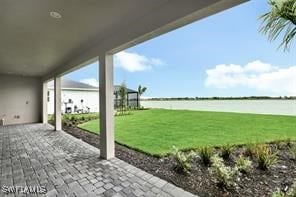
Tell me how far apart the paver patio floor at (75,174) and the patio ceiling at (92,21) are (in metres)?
2.49

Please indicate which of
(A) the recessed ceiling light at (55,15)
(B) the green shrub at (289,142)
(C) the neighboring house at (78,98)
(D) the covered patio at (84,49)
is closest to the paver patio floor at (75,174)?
(D) the covered patio at (84,49)

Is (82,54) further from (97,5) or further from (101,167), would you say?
(101,167)

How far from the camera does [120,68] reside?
19.6 metres

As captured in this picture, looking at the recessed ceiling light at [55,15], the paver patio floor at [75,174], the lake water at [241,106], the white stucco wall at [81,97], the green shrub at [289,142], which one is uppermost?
the recessed ceiling light at [55,15]

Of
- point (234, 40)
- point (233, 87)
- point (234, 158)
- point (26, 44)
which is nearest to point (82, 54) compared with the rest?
point (26, 44)

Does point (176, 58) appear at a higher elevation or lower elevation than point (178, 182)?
higher

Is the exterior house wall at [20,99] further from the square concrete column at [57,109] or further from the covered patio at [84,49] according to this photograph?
the covered patio at [84,49]

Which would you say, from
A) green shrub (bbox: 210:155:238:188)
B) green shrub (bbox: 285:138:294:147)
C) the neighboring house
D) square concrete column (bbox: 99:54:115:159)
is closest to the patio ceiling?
square concrete column (bbox: 99:54:115:159)

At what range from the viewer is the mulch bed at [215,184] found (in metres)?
2.92

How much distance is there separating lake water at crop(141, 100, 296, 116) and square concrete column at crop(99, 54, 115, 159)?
6.81m

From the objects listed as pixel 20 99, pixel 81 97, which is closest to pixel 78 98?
pixel 81 97

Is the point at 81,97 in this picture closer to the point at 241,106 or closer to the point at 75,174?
the point at 241,106

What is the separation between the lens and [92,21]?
3660 millimetres

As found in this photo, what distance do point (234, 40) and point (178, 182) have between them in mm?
6593
